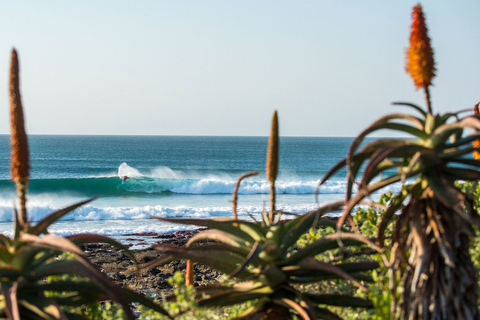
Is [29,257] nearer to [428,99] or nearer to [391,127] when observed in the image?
[391,127]

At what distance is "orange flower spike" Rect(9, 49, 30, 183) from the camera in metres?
3.26

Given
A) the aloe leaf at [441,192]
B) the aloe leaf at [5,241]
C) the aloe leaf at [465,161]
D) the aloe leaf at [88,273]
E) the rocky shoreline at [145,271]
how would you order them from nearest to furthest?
the aloe leaf at [88,273]
the aloe leaf at [441,192]
the aloe leaf at [465,161]
the aloe leaf at [5,241]
the rocky shoreline at [145,271]

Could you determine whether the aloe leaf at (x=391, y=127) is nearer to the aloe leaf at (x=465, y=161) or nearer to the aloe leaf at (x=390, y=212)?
the aloe leaf at (x=465, y=161)

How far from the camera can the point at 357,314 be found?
12.5ft

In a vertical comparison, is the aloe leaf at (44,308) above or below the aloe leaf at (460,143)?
below

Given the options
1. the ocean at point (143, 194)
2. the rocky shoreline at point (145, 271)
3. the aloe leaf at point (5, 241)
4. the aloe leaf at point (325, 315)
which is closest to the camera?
the aloe leaf at point (5, 241)

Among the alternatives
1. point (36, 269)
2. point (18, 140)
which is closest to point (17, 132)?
point (18, 140)

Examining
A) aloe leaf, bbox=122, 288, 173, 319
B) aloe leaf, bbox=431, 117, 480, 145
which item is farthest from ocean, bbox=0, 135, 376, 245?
aloe leaf, bbox=431, 117, 480, 145

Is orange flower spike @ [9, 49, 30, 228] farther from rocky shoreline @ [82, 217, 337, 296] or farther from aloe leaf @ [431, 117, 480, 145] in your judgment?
rocky shoreline @ [82, 217, 337, 296]

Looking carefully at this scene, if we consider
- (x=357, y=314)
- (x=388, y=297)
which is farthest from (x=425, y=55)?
(x=357, y=314)

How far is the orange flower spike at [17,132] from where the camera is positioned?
3262 mm

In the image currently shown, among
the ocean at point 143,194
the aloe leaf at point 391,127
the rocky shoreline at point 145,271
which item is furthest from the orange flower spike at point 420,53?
the ocean at point 143,194

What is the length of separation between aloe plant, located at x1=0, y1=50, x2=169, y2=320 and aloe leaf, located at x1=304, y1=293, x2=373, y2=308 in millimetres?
1013

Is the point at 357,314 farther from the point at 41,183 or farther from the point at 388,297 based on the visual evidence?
the point at 41,183
